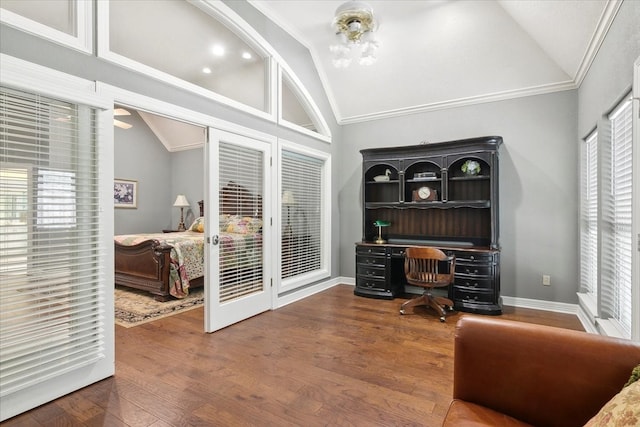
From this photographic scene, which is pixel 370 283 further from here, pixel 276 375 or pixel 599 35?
pixel 599 35

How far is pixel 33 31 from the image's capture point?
6.37 ft

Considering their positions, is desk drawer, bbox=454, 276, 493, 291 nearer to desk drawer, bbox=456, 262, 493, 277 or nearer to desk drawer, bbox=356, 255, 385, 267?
desk drawer, bbox=456, 262, 493, 277

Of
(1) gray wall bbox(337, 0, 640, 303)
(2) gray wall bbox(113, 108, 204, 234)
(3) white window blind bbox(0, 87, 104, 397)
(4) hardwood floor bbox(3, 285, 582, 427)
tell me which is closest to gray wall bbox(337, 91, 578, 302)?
(1) gray wall bbox(337, 0, 640, 303)

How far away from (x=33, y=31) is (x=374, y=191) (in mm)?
4117

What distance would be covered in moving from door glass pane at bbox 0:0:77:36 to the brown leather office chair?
3621mm

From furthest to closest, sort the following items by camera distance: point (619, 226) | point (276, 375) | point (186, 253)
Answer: point (186, 253), point (619, 226), point (276, 375)

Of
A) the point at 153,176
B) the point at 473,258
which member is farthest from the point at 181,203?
the point at 473,258

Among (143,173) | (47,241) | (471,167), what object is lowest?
(47,241)

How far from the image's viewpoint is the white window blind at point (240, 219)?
3275 millimetres

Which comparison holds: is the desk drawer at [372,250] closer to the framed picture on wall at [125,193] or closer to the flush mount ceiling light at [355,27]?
the flush mount ceiling light at [355,27]

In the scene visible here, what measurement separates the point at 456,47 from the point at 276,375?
13.6ft

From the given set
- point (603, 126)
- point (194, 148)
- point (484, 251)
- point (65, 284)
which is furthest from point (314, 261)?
point (194, 148)

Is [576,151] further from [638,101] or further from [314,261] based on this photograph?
[314,261]

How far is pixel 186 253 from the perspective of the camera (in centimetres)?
443
